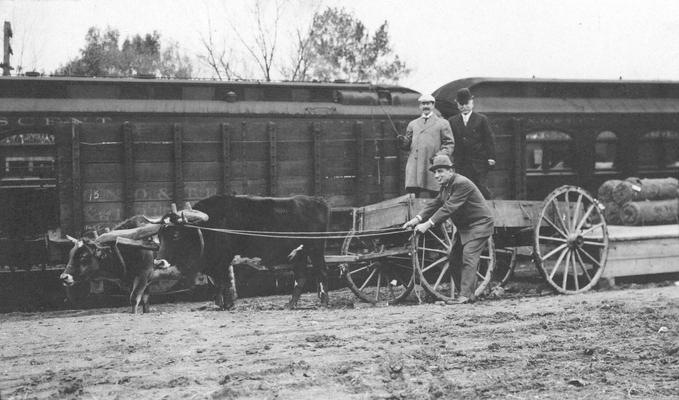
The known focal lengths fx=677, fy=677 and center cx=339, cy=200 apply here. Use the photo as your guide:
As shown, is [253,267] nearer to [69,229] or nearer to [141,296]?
[141,296]

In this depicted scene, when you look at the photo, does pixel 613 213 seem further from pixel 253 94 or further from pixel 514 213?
pixel 253 94

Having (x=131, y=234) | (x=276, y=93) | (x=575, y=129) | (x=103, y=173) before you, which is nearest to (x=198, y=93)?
(x=276, y=93)

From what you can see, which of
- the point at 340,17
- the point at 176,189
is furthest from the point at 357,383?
the point at 340,17

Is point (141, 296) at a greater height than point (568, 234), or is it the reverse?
point (568, 234)

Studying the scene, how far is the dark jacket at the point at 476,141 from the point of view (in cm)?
938

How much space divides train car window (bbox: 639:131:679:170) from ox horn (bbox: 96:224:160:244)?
10.1 metres

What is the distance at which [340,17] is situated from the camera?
31000 mm

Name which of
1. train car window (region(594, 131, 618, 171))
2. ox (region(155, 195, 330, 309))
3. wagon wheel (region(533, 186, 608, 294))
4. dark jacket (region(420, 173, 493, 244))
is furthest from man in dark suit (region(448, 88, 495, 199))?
train car window (region(594, 131, 618, 171))

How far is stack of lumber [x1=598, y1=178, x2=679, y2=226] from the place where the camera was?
11.3 metres

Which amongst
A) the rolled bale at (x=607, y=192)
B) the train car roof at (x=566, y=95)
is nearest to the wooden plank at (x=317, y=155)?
the train car roof at (x=566, y=95)

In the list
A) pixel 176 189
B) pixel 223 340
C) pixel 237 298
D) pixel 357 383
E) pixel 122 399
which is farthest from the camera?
pixel 237 298

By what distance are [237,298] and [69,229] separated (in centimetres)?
279

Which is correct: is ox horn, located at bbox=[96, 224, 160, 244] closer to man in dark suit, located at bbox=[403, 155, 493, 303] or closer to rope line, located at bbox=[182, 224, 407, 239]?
rope line, located at bbox=[182, 224, 407, 239]

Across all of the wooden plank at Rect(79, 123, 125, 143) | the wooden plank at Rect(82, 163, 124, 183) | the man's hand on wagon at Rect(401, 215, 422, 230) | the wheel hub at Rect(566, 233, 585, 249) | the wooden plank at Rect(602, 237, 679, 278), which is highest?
the wooden plank at Rect(79, 123, 125, 143)
